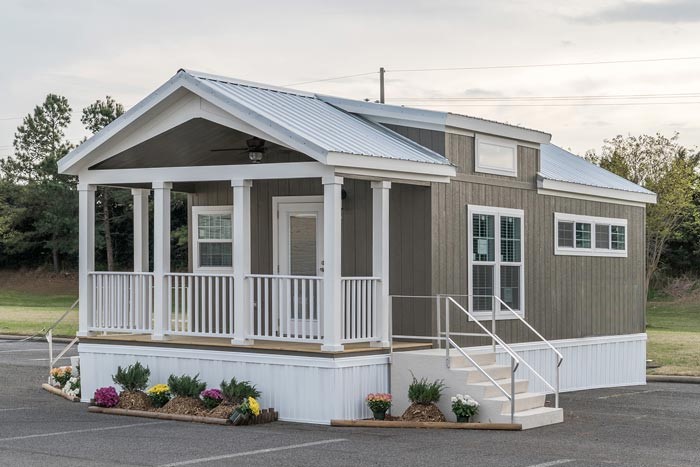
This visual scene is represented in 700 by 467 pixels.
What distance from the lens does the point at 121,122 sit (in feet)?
49.8

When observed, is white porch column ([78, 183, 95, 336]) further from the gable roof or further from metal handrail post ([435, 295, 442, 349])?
the gable roof

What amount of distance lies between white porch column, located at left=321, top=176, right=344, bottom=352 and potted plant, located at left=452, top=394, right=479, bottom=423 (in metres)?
1.56

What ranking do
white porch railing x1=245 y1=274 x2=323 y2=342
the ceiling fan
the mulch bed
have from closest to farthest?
the mulch bed, white porch railing x1=245 y1=274 x2=323 y2=342, the ceiling fan

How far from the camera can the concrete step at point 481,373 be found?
13672 millimetres

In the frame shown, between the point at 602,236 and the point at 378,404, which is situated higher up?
the point at 602,236

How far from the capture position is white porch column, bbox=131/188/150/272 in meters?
17.3

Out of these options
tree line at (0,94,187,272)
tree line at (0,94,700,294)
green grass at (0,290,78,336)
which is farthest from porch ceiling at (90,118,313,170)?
tree line at (0,94,187,272)

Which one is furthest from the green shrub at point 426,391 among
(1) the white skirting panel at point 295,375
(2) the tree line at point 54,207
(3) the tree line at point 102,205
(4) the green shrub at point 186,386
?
(2) the tree line at point 54,207

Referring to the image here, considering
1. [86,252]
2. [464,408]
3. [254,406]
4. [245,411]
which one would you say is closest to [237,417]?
[245,411]

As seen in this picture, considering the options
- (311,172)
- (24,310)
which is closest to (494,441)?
(311,172)

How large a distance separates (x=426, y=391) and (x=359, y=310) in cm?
131

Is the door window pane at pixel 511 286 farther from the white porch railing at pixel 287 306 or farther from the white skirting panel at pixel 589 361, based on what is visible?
the white porch railing at pixel 287 306

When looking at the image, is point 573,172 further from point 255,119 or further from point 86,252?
point 86,252

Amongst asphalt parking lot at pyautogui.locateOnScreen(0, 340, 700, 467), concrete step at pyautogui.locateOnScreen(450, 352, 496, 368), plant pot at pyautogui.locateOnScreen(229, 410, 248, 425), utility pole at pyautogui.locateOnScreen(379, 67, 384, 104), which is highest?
utility pole at pyautogui.locateOnScreen(379, 67, 384, 104)
